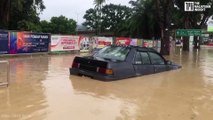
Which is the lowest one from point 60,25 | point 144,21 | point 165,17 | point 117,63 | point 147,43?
point 117,63

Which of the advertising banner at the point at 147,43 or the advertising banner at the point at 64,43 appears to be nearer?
the advertising banner at the point at 64,43

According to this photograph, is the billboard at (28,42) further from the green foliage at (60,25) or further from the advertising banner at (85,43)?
the green foliage at (60,25)

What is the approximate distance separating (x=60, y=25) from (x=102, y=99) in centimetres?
7169

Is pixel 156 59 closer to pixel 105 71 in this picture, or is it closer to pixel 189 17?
pixel 105 71

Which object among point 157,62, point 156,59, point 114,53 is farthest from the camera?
point 157,62

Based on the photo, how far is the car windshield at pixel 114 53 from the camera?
12.9m

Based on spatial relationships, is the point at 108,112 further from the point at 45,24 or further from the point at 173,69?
the point at 45,24

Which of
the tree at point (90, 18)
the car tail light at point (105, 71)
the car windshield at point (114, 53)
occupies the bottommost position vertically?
the car tail light at point (105, 71)

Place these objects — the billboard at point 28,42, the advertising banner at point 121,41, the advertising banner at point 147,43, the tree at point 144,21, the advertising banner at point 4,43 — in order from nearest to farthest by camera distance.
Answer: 1. the advertising banner at point 4,43
2. the billboard at point 28,42
3. the advertising banner at point 121,41
4. the advertising banner at point 147,43
5. the tree at point 144,21

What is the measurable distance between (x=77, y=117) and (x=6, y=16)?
30.4m

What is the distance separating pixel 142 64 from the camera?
1364cm

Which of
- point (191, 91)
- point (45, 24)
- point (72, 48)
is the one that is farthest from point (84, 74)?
point (45, 24)

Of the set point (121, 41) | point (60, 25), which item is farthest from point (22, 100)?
point (60, 25)

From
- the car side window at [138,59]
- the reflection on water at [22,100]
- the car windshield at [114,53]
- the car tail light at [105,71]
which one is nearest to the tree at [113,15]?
the car windshield at [114,53]
